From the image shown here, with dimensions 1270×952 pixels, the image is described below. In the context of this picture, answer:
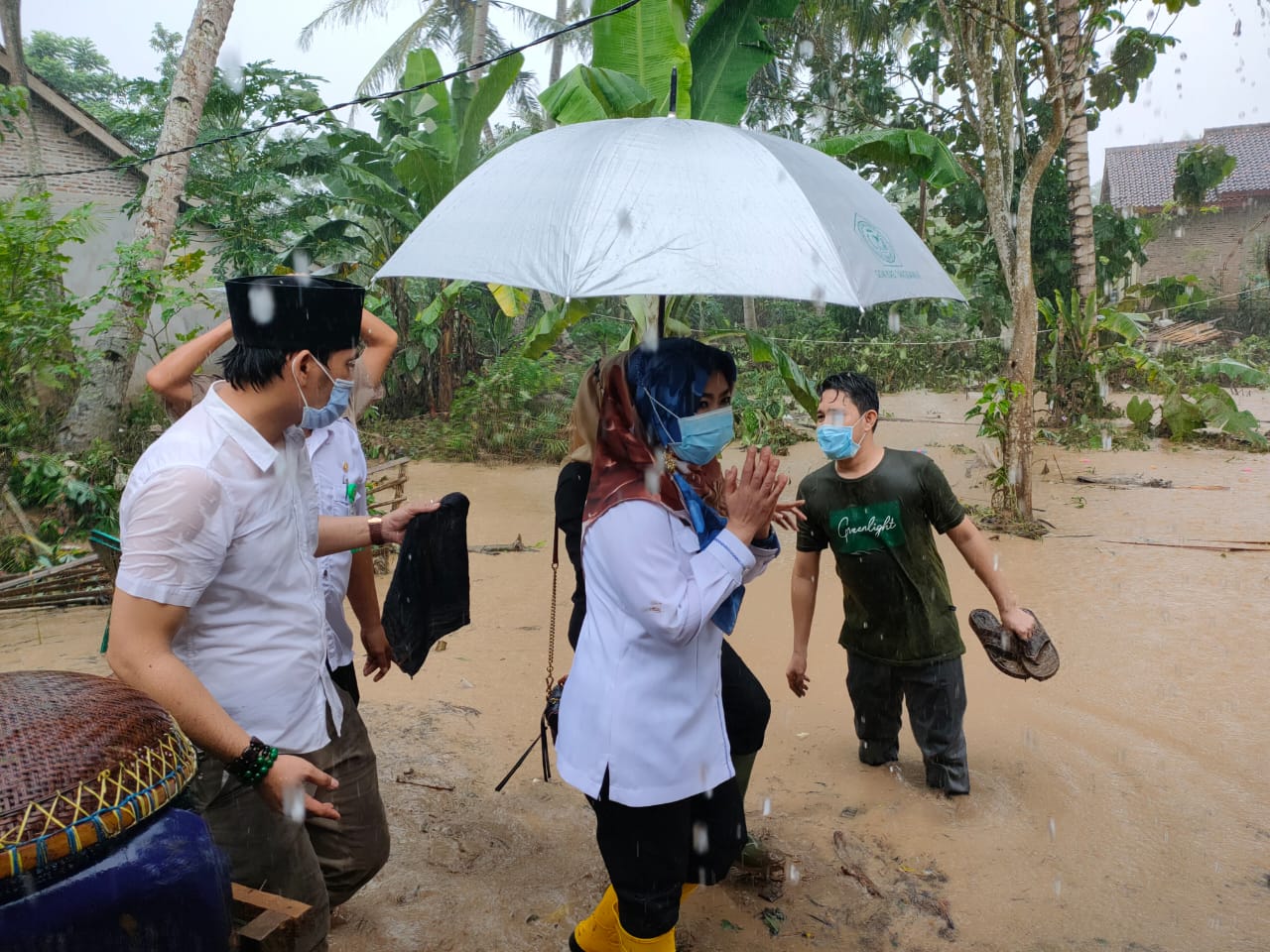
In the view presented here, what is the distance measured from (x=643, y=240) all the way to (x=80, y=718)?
155 cm

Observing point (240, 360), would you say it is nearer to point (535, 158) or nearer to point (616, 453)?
point (616, 453)

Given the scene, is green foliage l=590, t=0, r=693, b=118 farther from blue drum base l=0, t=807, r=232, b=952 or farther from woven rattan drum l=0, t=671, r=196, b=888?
blue drum base l=0, t=807, r=232, b=952

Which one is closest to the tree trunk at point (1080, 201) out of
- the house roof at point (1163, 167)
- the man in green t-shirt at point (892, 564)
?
the man in green t-shirt at point (892, 564)

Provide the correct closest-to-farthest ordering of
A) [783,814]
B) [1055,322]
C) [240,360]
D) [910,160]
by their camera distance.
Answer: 1. [240,360]
2. [783,814]
3. [910,160]
4. [1055,322]

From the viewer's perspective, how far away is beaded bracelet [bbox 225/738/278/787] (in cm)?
187

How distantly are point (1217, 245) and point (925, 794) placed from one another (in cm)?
2563

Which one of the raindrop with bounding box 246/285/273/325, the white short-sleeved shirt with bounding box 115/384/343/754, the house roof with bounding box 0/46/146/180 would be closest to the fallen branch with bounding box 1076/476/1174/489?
the white short-sleeved shirt with bounding box 115/384/343/754

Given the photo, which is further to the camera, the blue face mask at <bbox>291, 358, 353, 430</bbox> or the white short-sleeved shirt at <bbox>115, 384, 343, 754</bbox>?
the blue face mask at <bbox>291, 358, 353, 430</bbox>

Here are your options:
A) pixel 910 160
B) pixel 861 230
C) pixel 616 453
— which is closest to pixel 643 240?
pixel 616 453

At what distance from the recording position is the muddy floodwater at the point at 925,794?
313 centimetres

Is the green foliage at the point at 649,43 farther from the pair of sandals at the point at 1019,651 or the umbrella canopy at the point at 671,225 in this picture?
the pair of sandals at the point at 1019,651

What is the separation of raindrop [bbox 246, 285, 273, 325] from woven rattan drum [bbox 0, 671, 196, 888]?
2.74ft

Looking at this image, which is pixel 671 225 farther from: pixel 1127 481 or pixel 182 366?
pixel 1127 481

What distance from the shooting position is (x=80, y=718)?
1.38 meters
